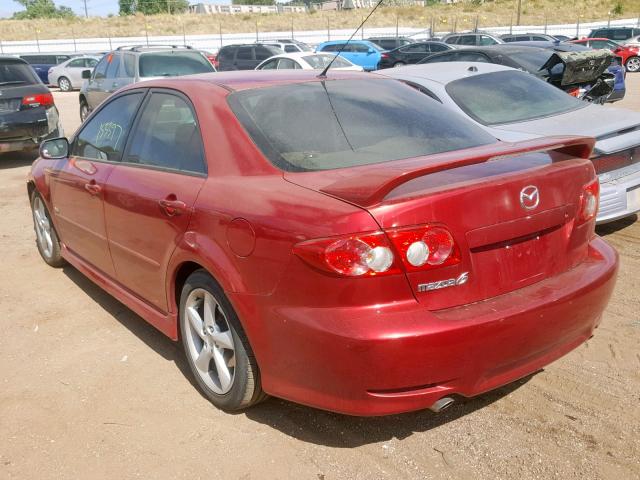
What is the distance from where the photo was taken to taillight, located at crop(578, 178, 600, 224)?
9.73ft

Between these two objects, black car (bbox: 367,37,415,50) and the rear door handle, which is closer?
the rear door handle

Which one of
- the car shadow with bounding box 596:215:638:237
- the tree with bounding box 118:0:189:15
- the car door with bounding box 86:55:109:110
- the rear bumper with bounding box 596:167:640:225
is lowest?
the car shadow with bounding box 596:215:638:237

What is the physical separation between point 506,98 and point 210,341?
412 cm

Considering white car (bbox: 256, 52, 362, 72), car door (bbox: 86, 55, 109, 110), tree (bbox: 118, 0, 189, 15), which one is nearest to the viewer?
car door (bbox: 86, 55, 109, 110)

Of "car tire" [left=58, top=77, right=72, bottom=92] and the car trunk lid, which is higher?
the car trunk lid

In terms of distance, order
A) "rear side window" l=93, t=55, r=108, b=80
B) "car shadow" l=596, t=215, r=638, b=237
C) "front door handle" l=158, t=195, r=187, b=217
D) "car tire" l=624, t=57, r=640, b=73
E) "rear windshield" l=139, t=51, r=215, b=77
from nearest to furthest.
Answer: "front door handle" l=158, t=195, r=187, b=217 → "car shadow" l=596, t=215, r=638, b=237 → "rear windshield" l=139, t=51, r=215, b=77 → "rear side window" l=93, t=55, r=108, b=80 → "car tire" l=624, t=57, r=640, b=73

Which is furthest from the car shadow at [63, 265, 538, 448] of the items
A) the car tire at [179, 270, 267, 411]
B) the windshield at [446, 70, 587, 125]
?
the windshield at [446, 70, 587, 125]

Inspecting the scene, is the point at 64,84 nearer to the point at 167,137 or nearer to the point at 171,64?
the point at 171,64

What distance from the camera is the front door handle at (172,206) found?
3146 mm

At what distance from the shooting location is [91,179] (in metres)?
4.09

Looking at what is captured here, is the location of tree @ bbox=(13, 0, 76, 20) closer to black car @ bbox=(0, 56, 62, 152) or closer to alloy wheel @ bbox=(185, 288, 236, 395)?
black car @ bbox=(0, 56, 62, 152)

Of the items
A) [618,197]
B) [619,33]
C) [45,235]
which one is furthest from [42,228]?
[619,33]

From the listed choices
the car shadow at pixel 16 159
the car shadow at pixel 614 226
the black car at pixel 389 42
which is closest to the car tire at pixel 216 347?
the car shadow at pixel 614 226

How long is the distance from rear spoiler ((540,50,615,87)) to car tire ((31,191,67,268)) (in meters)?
5.83
